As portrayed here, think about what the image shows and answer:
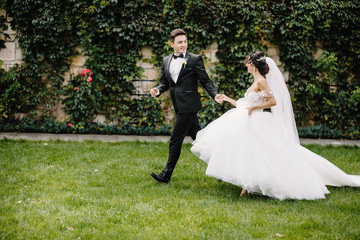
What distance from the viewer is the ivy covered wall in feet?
25.4

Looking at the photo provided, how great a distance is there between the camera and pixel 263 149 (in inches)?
166

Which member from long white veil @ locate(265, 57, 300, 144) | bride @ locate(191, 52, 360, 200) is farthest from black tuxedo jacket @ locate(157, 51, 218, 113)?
long white veil @ locate(265, 57, 300, 144)

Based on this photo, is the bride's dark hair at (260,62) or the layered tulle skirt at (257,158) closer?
the layered tulle skirt at (257,158)

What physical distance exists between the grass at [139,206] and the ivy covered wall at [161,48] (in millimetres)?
2443

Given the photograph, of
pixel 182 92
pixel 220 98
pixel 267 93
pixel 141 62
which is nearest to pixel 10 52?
pixel 141 62

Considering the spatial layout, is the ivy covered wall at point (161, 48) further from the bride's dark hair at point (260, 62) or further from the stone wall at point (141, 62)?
the bride's dark hair at point (260, 62)

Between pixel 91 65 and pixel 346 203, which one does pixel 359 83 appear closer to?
pixel 346 203

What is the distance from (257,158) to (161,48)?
4.58 m

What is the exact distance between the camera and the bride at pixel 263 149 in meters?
4.11

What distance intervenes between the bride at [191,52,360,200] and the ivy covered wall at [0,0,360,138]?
3.60 m

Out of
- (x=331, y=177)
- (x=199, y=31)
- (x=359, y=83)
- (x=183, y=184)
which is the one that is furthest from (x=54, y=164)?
(x=359, y=83)

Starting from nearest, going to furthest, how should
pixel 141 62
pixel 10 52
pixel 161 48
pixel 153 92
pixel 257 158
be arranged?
pixel 257 158, pixel 153 92, pixel 10 52, pixel 161 48, pixel 141 62

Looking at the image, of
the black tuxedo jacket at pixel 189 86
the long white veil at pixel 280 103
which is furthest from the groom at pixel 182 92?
the long white veil at pixel 280 103

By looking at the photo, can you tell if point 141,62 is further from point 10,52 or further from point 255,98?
point 255,98
